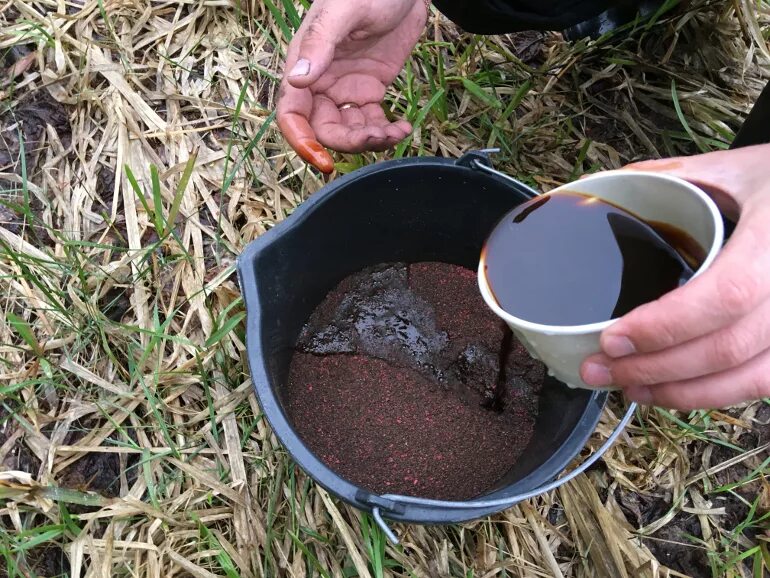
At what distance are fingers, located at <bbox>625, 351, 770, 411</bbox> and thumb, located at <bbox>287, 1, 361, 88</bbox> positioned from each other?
726mm

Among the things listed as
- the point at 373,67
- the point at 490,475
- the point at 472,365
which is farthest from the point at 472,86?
the point at 490,475

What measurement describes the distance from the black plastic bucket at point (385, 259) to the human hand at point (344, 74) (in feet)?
0.25

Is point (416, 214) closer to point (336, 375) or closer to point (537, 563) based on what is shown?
point (336, 375)

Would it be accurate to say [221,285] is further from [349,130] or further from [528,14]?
[528,14]

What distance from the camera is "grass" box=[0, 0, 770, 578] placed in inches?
47.4

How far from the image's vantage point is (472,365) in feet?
4.47

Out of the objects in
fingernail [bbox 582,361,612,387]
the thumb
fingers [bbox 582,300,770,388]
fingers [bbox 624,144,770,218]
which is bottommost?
fingernail [bbox 582,361,612,387]

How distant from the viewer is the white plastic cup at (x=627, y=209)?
734mm

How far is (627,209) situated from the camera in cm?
91

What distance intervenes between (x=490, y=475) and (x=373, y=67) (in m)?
0.88

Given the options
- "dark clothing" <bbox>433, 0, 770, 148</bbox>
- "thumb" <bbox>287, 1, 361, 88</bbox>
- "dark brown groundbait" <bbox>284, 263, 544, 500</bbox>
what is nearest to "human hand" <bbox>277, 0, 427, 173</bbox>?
"thumb" <bbox>287, 1, 361, 88</bbox>

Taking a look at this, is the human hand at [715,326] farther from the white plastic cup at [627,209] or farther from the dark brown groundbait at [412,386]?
the dark brown groundbait at [412,386]

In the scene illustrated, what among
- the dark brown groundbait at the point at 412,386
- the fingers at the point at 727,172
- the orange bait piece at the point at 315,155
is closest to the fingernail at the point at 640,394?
the fingers at the point at 727,172

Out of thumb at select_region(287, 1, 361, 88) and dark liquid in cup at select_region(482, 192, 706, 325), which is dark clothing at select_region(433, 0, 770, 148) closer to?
thumb at select_region(287, 1, 361, 88)
